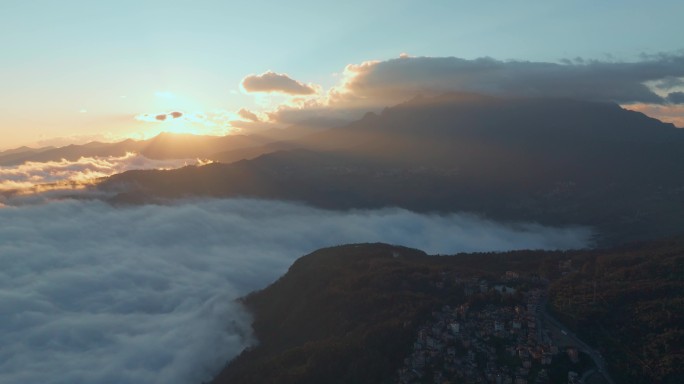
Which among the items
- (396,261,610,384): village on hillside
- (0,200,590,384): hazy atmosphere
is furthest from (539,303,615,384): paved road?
(0,200,590,384): hazy atmosphere

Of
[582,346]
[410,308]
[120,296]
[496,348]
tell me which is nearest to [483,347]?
[496,348]

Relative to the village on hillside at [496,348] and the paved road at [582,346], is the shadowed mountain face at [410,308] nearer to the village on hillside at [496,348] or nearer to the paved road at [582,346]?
the paved road at [582,346]

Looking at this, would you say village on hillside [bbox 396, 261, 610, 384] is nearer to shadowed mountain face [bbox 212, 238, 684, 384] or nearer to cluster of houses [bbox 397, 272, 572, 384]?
cluster of houses [bbox 397, 272, 572, 384]

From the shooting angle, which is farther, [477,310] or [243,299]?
[243,299]

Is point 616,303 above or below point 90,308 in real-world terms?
above

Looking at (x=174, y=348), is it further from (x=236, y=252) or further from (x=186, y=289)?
(x=236, y=252)

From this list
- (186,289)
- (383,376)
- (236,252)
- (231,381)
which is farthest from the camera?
(236,252)

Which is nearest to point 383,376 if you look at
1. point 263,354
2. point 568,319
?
point 568,319
